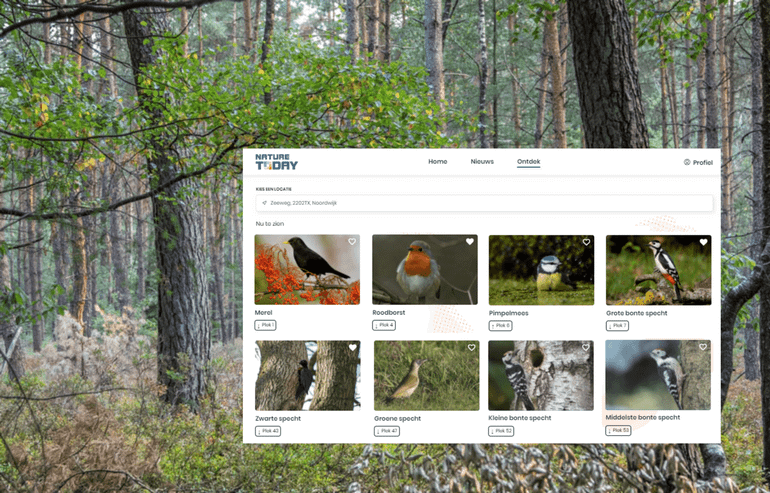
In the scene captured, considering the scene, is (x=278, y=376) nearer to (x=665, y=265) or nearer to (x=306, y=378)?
(x=306, y=378)

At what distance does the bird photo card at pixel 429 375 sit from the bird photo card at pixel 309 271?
28cm

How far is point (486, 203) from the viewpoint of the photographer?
86.9 inches

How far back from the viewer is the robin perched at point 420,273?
2.16 meters

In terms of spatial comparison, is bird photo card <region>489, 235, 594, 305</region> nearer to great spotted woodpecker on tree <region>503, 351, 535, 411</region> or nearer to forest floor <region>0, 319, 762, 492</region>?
great spotted woodpecker on tree <region>503, 351, 535, 411</region>

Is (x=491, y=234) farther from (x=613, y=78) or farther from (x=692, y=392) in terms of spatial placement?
(x=613, y=78)

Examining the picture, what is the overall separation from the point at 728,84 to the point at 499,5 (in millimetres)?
9478

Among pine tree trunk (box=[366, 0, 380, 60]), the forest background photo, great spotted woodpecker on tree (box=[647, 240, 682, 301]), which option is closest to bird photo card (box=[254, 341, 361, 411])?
the forest background photo

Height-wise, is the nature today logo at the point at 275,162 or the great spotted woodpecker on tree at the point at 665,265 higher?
the nature today logo at the point at 275,162

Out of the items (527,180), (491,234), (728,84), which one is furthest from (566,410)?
(728,84)

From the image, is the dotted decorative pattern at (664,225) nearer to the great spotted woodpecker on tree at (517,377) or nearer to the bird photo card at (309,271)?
the great spotted woodpecker on tree at (517,377)

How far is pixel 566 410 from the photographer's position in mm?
2180

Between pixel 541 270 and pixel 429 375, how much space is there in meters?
0.63

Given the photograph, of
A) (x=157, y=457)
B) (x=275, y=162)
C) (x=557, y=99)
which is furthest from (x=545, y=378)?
(x=557, y=99)

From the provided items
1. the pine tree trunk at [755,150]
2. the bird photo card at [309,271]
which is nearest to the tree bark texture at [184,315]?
the bird photo card at [309,271]
